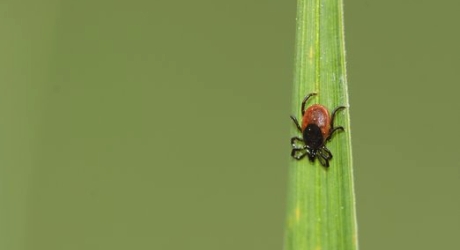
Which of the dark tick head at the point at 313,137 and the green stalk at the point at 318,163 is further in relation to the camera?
the dark tick head at the point at 313,137

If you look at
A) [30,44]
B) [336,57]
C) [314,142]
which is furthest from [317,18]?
[30,44]

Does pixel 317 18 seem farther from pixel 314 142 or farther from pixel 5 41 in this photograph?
pixel 5 41

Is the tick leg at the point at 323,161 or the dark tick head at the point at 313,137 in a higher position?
the dark tick head at the point at 313,137

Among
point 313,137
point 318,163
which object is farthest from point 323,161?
point 313,137

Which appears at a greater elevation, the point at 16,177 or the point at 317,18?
the point at 16,177

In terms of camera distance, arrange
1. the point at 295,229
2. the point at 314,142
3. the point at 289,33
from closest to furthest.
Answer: the point at 295,229, the point at 314,142, the point at 289,33

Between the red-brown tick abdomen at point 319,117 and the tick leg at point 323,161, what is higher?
the red-brown tick abdomen at point 319,117
